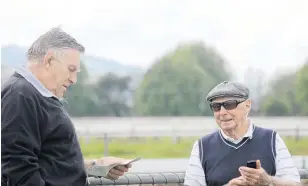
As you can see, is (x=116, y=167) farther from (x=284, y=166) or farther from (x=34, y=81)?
(x=284, y=166)

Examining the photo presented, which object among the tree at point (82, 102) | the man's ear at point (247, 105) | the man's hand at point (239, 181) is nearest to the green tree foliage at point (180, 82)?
the tree at point (82, 102)

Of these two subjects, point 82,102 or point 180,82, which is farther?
point 180,82

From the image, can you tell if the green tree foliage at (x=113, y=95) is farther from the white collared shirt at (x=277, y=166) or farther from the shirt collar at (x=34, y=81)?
the shirt collar at (x=34, y=81)

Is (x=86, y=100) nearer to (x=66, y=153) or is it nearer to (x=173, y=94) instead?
(x=173, y=94)

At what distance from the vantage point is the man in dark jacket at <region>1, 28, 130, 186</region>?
2406 millimetres

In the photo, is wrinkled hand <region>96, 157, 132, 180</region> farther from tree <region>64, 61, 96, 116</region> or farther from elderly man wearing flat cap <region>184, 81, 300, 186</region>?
tree <region>64, 61, 96, 116</region>

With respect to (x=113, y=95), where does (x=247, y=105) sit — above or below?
above

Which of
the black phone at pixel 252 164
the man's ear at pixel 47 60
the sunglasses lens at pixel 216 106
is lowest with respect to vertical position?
the black phone at pixel 252 164

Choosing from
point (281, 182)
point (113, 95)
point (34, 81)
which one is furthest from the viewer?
point (113, 95)

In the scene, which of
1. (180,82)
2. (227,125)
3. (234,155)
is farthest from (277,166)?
(180,82)

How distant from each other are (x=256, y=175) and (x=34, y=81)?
1.16m

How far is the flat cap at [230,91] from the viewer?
3250mm

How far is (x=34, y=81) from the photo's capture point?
2.52 m

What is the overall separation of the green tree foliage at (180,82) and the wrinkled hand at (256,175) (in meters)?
14.8
